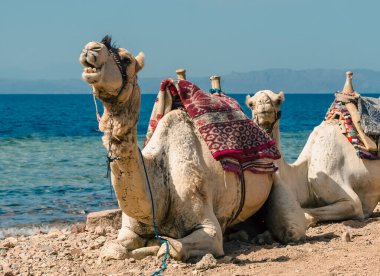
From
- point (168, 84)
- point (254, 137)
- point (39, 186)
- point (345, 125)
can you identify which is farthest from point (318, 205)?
point (39, 186)

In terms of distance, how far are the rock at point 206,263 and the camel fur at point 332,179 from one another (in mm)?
2482

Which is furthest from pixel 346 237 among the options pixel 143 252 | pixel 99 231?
pixel 99 231

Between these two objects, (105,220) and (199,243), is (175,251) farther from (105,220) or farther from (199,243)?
(105,220)

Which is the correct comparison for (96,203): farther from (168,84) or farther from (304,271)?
(304,271)

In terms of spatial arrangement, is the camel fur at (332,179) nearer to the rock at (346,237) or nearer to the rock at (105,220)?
the rock at (346,237)

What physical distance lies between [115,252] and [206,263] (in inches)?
28.8

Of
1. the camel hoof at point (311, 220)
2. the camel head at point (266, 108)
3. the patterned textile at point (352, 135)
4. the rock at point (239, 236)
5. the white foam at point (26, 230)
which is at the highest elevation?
the camel head at point (266, 108)

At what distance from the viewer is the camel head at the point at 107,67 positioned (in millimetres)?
4883

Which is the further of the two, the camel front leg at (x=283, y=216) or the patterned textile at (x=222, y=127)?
the camel front leg at (x=283, y=216)

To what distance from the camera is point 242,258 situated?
6270 mm

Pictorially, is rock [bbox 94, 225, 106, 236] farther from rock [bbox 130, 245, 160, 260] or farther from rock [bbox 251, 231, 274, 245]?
rock [bbox 130, 245, 160, 260]

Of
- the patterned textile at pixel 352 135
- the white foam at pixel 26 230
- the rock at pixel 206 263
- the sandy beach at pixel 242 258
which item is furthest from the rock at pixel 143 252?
the white foam at pixel 26 230

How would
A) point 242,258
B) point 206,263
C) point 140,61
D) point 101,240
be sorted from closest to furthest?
point 140,61
point 206,263
point 242,258
point 101,240

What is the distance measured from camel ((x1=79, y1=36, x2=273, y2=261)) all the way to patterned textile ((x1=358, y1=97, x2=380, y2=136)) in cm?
193
